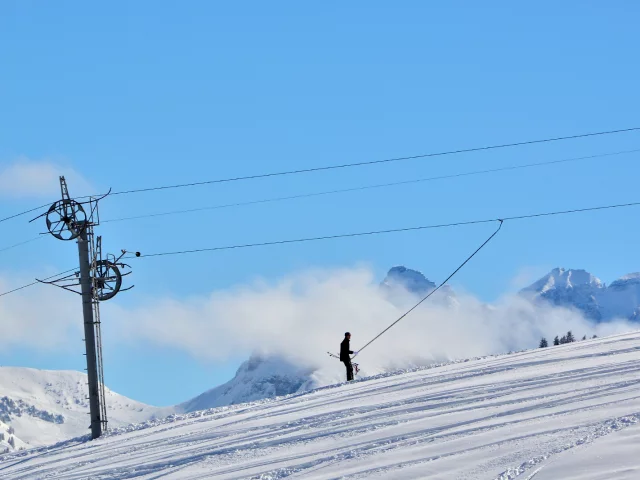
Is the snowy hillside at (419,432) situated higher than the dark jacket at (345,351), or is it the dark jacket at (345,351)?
the dark jacket at (345,351)

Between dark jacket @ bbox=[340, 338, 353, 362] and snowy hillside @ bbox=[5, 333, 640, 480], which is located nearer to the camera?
snowy hillside @ bbox=[5, 333, 640, 480]

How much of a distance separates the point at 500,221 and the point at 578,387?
14528 mm

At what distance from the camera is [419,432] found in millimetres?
23391

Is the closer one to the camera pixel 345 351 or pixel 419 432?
pixel 419 432

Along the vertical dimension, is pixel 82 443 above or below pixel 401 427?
above

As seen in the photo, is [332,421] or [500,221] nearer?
[332,421]

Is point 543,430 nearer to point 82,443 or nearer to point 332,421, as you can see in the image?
Answer: point 332,421

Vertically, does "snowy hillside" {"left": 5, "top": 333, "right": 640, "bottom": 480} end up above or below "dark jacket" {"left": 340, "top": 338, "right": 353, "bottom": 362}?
below

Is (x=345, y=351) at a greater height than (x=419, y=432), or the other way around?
(x=345, y=351)

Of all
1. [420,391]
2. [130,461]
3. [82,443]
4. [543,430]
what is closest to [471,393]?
[420,391]

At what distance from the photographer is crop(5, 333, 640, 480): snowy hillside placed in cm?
1998

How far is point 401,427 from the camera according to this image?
24312 millimetres

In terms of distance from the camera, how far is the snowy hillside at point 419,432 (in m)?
20.0

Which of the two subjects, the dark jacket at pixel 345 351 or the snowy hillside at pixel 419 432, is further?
the dark jacket at pixel 345 351
